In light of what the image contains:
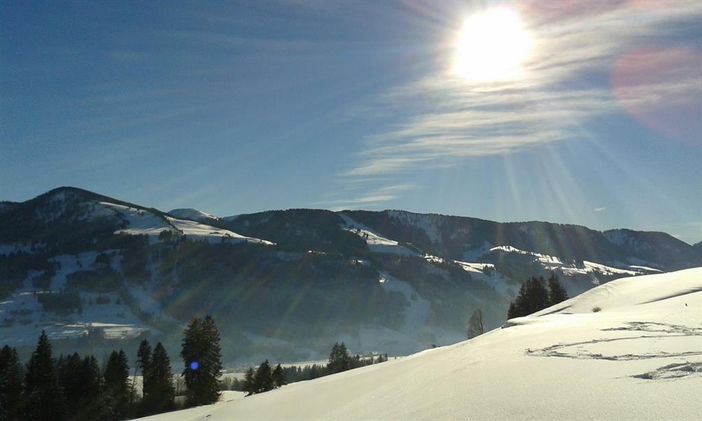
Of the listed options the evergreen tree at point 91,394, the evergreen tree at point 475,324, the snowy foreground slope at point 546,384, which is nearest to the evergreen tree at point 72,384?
the evergreen tree at point 91,394

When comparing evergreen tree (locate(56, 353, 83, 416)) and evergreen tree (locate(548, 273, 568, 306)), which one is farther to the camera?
evergreen tree (locate(548, 273, 568, 306))

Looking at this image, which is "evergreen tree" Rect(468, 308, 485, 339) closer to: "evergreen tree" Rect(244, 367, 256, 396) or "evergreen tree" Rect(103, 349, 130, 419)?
"evergreen tree" Rect(244, 367, 256, 396)

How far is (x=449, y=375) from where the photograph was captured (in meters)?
12.2

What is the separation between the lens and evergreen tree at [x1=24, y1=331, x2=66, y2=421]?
54.8 m

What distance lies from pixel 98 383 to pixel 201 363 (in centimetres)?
1356

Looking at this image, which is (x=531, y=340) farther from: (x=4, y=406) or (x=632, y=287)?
(x=4, y=406)

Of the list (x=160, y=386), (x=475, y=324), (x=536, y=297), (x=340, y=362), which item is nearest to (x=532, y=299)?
(x=536, y=297)

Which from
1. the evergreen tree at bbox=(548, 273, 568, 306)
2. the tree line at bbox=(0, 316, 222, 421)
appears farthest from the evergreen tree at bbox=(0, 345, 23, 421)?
the evergreen tree at bbox=(548, 273, 568, 306)

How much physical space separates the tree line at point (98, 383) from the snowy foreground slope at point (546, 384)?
4889 cm

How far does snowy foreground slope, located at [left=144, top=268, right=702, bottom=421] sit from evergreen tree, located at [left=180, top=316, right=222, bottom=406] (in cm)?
4804

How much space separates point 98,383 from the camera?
62.6 m

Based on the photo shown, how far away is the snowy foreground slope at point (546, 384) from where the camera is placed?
7.10 m

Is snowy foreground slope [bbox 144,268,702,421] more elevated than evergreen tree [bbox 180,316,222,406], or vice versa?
snowy foreground slope [bbox 144,268,702,421]

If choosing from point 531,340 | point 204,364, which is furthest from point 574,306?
point 204,364
